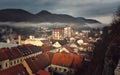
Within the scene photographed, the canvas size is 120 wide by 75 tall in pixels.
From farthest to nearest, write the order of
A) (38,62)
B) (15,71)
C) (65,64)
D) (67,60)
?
(67,60) < (65,64) < (38,62) < (15,71)

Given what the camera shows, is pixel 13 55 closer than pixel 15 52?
Yes

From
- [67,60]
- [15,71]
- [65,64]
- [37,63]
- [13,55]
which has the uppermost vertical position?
[15,71]

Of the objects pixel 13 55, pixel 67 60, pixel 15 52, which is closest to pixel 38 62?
pixel 67 60

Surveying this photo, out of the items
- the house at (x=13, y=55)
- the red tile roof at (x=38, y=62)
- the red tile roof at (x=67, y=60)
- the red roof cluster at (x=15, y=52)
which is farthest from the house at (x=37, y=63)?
the red roof cluster at (x=15, y=52)

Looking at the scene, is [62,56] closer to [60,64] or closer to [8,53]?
[60,64]

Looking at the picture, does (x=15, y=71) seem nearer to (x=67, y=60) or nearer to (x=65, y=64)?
(x=65, y=64)

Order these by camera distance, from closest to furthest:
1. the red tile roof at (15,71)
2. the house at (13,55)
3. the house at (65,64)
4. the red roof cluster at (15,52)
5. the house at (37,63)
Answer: the red tile roof at (15,71) → the house at (37,63) → the house at (65,64) → the house at (13,55) → the red roof cluster at (15,52)

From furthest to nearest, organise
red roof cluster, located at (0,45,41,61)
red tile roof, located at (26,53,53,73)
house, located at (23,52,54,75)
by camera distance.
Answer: red roof cluster, located at (0,45,41,61) < red tile roof, located at (26,53,53,73) < house, located at (23,52,54,75)

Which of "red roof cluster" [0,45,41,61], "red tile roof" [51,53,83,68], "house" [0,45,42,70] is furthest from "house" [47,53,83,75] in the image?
"red roof cluster" [0,45,41,61]

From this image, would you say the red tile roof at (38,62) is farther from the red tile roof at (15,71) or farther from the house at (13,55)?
the house at (13,55)

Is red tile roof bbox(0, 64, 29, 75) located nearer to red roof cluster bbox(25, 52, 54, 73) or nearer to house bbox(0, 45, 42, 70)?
red roof cluster bbox(25, 52, 54, 73)

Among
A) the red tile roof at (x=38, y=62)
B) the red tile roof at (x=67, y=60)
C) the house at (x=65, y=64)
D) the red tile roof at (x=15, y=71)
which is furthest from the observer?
the red tile roof at (x=67, y=60)

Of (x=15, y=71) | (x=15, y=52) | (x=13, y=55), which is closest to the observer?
(x=15, y=71)

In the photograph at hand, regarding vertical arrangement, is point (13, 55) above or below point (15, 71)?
below
